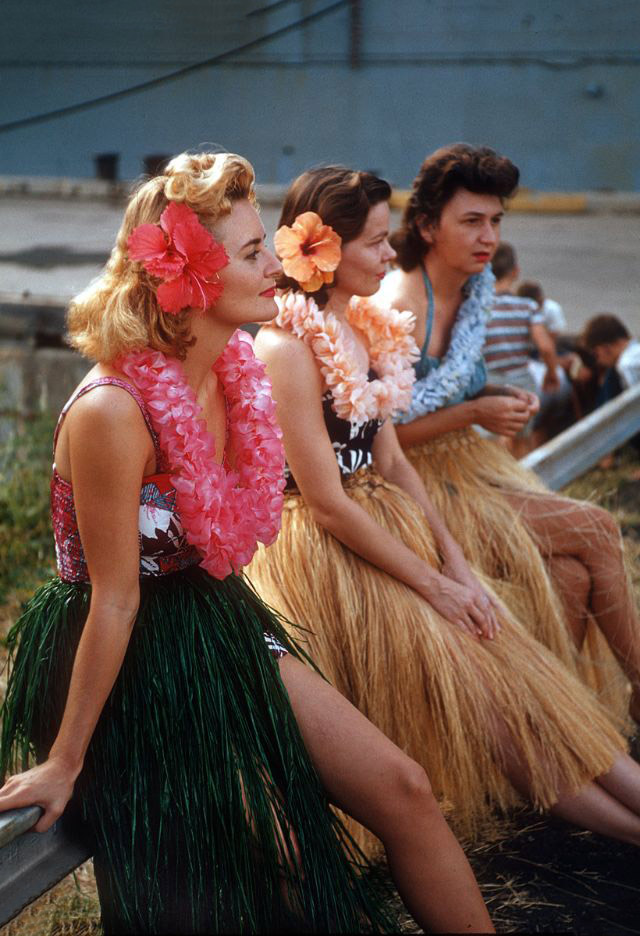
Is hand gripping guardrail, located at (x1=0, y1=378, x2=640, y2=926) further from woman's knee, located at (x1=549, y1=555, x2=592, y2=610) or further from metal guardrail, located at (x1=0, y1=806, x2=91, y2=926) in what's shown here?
woman's knee, located at (x1=549, y1=555, x2=592, y2=610)

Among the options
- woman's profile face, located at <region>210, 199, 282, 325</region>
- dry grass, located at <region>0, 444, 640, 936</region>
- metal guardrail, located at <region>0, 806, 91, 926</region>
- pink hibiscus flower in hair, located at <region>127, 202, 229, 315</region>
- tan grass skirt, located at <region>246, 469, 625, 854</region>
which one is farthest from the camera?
tan grass skirt, located at <region>246, 469, 625, 854</region>

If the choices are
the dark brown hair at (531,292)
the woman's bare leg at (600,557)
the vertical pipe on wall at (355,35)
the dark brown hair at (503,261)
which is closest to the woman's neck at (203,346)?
the woman's bare leg at (600,557)

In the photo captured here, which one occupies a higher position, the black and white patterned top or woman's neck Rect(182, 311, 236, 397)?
woman's neck Rect(182, 311, 236, 397)

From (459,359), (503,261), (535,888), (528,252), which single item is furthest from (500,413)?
(528,252)

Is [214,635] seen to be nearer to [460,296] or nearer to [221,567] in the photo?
[221,567]

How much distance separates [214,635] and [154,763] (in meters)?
0.24

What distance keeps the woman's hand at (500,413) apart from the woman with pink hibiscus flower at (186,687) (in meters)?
1.24

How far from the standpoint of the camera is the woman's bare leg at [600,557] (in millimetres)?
3100

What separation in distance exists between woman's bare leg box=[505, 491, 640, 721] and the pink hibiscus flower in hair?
4.92 ft

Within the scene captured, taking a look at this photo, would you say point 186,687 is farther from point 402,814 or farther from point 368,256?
point 368,256

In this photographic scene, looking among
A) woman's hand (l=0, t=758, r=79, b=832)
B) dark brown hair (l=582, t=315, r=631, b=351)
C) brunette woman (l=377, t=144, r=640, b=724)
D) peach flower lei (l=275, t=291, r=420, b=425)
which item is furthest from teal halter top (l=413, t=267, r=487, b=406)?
dark brown hair (l=582, t=315, r=631, b=351)

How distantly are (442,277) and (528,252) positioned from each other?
9683 mm

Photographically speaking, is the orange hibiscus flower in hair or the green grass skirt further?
the orange hibiscus flower in hair

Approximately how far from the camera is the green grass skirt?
199 cm
